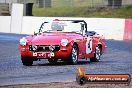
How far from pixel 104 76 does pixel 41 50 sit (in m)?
8.49

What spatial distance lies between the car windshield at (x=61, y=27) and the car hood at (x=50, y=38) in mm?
813

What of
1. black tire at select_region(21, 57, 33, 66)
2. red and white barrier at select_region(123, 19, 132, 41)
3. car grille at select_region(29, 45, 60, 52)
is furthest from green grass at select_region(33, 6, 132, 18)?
car grille at select_region(29, 45, 60, 52)

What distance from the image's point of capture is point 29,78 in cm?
1390

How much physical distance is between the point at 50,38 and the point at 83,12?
43947mm

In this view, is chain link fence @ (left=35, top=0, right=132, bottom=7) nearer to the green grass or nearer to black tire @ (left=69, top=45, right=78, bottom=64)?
the green grass

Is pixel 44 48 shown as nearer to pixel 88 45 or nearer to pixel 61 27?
pixel 61 27

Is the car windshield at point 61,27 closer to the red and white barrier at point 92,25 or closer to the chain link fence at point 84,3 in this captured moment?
the red and white barrier at point 92,25

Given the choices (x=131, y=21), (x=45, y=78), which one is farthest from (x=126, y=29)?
(x=45, y=78)

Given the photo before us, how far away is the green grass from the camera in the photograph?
190 ft

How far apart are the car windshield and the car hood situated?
813 mm

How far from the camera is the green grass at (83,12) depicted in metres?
58.0

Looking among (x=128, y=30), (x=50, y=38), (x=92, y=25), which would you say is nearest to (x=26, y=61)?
(x=50, y=38)

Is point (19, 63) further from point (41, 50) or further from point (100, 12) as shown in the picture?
point (100, 12)

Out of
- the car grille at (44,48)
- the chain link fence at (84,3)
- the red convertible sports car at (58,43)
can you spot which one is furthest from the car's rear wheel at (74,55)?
the chain link fence at (84,3)
